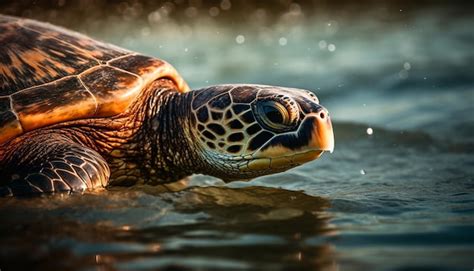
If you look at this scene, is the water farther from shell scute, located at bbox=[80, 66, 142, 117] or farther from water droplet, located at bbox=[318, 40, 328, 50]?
water droplet, located at bbox=[318, 40, 328, 50]

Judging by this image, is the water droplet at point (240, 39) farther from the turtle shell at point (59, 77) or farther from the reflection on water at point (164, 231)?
the reflection on water at point (164, 231)

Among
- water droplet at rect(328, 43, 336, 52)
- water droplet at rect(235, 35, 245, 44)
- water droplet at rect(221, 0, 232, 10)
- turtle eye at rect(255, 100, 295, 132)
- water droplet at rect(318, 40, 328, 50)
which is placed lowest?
turtle eye at rect(255, 100, 295, 132)

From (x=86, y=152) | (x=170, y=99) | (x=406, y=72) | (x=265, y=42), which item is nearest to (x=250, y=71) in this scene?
(x=406, y=72)

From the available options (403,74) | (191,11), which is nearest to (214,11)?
(191,11)

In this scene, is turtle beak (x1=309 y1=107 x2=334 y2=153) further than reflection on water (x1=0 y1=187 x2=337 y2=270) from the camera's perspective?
Yes

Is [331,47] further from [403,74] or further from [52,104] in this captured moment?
[52,104]

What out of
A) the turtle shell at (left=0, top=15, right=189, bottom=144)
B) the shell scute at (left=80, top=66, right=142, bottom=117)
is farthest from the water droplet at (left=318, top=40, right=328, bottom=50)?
the shell scute at (left=80, top=66, right=142, bottom=117)

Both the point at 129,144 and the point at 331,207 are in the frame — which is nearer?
the point at 331,207
